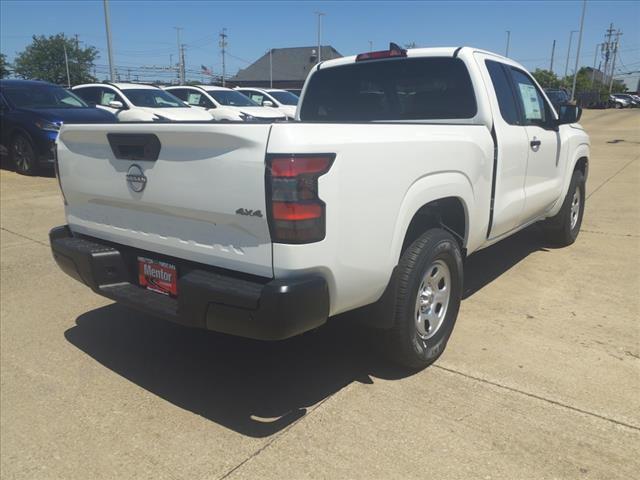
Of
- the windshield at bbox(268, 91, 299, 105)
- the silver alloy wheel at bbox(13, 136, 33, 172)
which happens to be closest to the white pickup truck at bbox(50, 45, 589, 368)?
the silver alloy wheel at bbox(13, 136, 33, 172)

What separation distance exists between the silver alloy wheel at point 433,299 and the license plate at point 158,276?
4.40 feet

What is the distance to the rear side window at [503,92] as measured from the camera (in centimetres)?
399

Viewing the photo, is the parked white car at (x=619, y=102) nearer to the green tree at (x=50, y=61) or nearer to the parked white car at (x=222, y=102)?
the parked white car at (x=222, y=102)

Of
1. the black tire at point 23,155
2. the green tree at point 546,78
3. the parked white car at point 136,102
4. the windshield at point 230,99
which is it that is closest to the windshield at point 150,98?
the parked white car at point 136,102

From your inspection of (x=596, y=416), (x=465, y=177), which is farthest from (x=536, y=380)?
(x=465, y=177)

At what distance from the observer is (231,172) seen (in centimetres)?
237

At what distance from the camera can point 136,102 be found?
12.3 m

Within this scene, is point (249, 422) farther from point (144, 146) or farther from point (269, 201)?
point (144, 146)

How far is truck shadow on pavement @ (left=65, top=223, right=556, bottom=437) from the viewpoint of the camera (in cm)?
292

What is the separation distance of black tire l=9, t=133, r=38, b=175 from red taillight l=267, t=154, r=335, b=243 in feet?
29.7

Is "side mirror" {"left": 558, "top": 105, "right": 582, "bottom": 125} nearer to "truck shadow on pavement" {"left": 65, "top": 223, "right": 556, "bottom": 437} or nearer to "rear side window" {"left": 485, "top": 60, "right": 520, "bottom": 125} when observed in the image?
"rear side window" {"left": 485, "top": 60, "right": 520, "bottom": 125}

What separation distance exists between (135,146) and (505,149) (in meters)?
2.52

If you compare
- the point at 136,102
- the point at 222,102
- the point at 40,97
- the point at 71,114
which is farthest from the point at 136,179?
the point at 222,102

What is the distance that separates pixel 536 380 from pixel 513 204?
1.50m
